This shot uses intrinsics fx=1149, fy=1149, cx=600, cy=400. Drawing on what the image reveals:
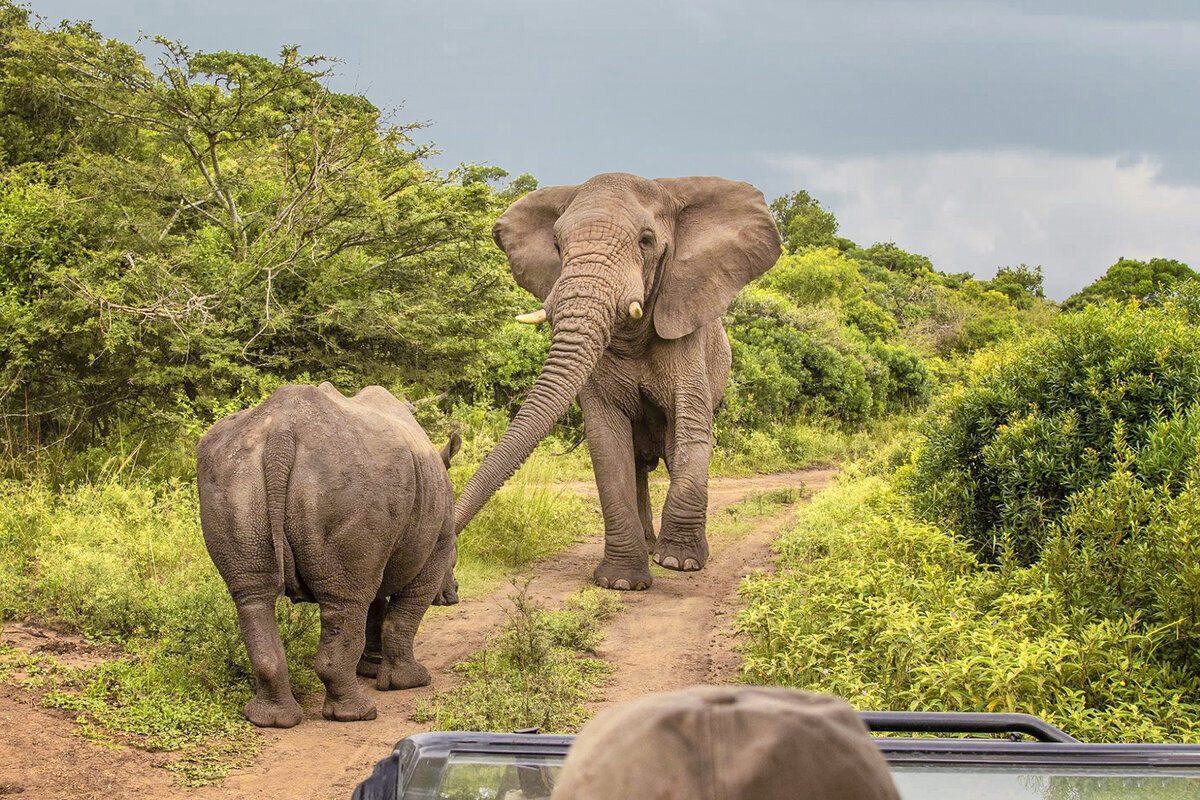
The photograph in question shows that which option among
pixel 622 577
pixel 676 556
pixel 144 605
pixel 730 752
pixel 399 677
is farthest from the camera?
pixel 676 556

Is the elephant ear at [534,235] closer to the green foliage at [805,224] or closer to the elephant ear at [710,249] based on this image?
the elephant ear at [710,249]

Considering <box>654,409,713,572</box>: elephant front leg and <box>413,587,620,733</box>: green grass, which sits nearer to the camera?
<box>413,587,620,733</box>: green grass

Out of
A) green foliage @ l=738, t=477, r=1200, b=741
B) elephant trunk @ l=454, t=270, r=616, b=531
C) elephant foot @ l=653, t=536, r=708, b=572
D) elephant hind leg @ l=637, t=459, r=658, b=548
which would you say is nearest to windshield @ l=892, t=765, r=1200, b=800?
green foliage @ l=738, t=477, r=1200, b=741

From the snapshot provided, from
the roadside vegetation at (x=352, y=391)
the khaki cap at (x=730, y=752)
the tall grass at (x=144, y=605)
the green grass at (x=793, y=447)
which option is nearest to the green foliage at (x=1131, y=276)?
the green grass at (x=793, y=447)

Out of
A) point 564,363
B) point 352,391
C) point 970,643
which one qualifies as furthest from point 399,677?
point 352,391

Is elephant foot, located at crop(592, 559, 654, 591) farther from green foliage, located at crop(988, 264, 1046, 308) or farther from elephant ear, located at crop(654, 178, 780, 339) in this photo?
green foliage, located at crop(988, 264, 1046, 308)

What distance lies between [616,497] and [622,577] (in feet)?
2.24

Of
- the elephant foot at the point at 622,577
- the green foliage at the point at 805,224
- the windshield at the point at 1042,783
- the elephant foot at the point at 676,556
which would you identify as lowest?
the elephant foot at the point at 622,577

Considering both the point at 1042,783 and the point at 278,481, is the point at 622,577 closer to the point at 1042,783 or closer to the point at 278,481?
the point at 278,481

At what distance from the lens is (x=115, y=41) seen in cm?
1076

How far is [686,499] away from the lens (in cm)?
990

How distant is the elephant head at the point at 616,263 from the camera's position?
361 inches

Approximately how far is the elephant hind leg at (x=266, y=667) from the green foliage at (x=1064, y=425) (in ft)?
13.1

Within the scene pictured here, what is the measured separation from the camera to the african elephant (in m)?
9.42
